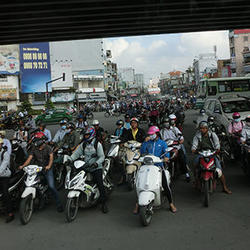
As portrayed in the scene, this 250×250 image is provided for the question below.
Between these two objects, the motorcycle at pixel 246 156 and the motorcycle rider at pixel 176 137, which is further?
the motorcycle rider at pixel 176 137

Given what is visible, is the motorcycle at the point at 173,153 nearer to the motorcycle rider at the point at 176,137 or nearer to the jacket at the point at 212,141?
the motorcycle rider at the point at 176,137

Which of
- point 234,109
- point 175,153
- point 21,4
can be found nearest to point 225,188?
point 175,153

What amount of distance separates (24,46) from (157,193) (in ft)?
188

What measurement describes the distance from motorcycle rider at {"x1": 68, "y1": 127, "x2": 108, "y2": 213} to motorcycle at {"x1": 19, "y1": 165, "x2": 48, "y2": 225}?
0.80 metres

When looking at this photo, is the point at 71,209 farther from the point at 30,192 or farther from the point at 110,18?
the point at 110,18

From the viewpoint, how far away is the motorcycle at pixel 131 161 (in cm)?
695

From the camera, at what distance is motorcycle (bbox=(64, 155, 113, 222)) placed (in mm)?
5309

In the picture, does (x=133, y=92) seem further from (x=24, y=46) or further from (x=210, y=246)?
(x=210, y=246)

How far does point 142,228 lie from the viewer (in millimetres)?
4941

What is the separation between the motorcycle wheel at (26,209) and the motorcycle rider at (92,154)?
1.16m

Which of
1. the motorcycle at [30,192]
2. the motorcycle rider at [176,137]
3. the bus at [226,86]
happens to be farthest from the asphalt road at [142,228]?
the bus at [226,86]

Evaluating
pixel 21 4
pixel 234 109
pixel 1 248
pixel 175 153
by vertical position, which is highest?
pixel 21 4

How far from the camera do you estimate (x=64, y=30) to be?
53.0 feet

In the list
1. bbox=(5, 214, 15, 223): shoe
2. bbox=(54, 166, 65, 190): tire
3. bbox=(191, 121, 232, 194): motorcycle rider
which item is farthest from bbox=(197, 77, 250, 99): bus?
bbox=(5, 214, 15, 223): shoe
